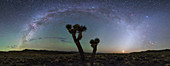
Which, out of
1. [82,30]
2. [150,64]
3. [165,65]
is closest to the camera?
[165,65]

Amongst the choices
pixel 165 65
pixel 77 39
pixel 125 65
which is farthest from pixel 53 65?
pixel 165 65

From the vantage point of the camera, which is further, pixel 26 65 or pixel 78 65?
pixel 26 65

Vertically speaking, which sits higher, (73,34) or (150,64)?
(73,34)

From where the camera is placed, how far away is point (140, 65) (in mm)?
16438

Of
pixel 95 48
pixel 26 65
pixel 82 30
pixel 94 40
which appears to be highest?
pixel 82 30

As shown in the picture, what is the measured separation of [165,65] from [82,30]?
35.9ft

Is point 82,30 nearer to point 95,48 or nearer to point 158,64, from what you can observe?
point 95,48

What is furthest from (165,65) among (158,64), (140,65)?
(140,65)

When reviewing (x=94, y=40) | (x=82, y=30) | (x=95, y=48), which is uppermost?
(x=82, y=30)

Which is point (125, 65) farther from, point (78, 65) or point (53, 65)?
point (53, 65)

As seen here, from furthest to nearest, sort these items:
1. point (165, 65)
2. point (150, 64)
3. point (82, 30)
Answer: point (82, 30)
point (150, 64)
point (165, 65)

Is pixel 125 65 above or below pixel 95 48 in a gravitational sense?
below

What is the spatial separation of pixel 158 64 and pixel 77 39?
10.7m

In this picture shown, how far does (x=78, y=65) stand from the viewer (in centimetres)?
1708
